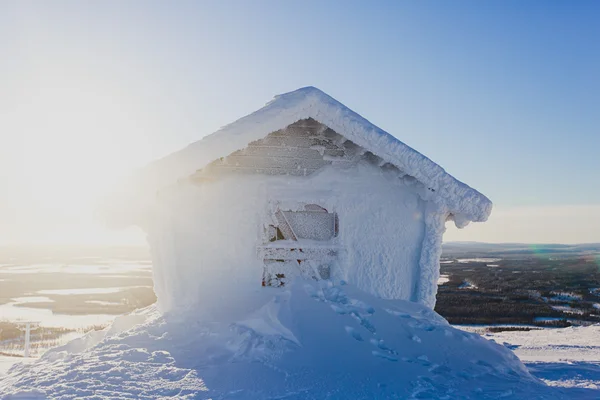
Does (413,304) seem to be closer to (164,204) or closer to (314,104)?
(314,104)

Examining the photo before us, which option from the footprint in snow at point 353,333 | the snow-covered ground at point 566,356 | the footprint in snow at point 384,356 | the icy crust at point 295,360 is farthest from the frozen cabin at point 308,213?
the footprint in snow at point 384,356

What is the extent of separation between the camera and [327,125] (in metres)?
6.76

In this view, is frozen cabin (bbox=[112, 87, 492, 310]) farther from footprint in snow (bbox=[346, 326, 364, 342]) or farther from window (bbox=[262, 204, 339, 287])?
footprint in snow (bbox=[346, 326, 364, 342])

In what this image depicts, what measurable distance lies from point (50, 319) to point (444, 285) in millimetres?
42326

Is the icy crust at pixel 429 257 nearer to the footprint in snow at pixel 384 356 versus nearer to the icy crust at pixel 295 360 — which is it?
the icy crust at pixel 295 360

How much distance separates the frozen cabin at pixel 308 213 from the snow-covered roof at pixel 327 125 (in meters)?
0.02

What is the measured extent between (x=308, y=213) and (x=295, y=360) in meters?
3.10

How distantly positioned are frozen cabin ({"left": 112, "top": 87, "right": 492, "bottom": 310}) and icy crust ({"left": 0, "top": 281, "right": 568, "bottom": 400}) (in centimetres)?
106

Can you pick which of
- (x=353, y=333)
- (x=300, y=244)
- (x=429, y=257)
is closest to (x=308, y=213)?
(x=300, y=244)

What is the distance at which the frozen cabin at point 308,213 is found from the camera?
6988 mm

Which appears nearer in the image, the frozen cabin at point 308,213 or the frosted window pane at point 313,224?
the frozen cabin at point 308,213

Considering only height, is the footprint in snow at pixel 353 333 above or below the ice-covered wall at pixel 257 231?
below

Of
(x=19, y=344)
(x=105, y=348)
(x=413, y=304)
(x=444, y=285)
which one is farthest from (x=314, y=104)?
(x=444, y=285)

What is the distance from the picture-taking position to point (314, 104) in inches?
260
